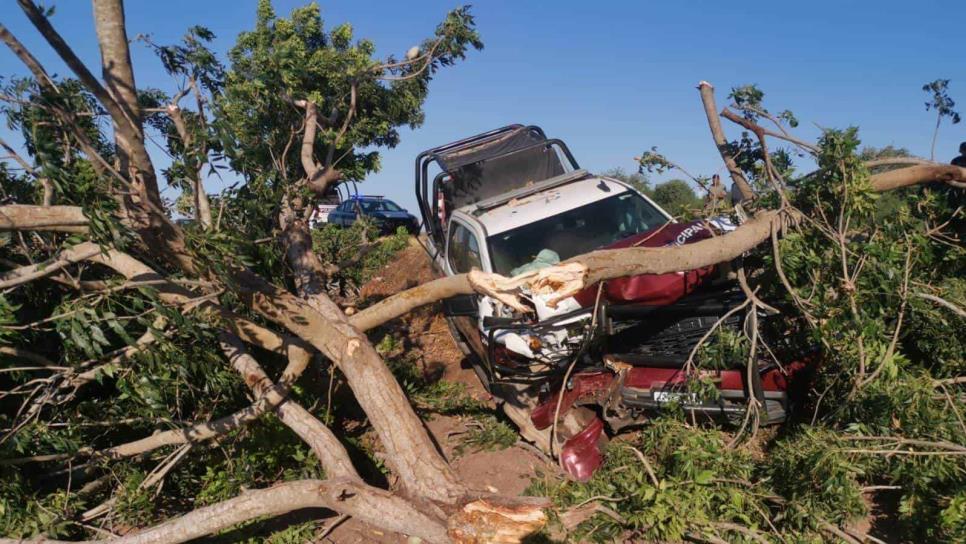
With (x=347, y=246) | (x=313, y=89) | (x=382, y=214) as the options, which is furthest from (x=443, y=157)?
(x=382, y=214)

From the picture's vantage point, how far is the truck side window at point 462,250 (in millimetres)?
6793

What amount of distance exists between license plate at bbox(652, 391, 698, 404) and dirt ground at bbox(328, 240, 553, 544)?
4.23 feet

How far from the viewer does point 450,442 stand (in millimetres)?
6438

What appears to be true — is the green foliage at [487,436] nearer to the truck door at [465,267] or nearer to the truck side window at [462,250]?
the truck door at [465,267]

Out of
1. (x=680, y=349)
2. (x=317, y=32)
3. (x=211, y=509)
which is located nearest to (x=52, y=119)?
(x=211, y=509)

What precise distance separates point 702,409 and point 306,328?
9.40ft

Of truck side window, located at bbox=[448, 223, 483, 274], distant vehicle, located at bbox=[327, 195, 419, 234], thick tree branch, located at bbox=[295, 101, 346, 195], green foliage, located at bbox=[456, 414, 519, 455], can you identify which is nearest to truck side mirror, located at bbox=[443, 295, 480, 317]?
truck side window, located at bbox=[448, 223, 483, 274]

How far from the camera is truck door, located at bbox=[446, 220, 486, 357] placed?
6.48 meters

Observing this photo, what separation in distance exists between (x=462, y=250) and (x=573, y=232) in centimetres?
137

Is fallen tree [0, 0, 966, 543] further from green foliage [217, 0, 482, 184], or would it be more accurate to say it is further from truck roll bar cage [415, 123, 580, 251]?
truck roll bar cage [415, 123, 580, 251]

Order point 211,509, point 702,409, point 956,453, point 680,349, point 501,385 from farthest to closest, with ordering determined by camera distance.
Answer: point 501,385 < point 680,349 < point 702,409 < point 211,509 < point 956,453

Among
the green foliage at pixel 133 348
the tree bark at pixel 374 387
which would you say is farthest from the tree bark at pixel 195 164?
the tree bark at pixel 374 387

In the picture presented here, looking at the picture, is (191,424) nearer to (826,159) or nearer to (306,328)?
(306,328)

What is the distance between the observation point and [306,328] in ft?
15.9
